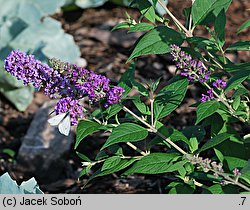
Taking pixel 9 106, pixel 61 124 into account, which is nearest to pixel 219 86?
pixel 61 124

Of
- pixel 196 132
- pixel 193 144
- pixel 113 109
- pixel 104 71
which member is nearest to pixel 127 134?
pixel 113 109

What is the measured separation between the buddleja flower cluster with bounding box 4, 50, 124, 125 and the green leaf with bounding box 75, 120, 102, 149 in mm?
65

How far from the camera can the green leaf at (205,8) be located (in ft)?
7.68

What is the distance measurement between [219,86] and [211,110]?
0.10 meters

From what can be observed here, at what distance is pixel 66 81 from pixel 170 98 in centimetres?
41

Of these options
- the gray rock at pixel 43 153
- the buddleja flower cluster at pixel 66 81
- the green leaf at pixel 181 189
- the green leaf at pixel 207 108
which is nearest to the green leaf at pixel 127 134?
the buddleja flower cluster at pixel 66 81

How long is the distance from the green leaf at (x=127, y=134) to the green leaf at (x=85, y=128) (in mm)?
99

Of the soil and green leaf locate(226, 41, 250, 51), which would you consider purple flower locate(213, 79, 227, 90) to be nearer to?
green leaf locate(226, 41, 250, 51)

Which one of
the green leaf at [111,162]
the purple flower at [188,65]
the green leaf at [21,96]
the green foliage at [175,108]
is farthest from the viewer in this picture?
the green leaf at [21,96]

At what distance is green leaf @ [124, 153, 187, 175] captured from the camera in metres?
2.19

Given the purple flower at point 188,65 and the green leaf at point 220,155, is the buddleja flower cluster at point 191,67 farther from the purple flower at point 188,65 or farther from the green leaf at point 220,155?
Result: the green leaf at point 220,155

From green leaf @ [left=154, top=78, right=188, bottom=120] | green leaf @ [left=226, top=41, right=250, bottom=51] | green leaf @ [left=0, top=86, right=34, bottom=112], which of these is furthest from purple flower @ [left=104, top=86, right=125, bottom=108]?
green leaf @ [left=0, top=86, right=34, bottom=112]

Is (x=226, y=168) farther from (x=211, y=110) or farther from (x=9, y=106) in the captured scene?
(x=9, y=106)

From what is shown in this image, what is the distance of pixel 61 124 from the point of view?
218 centimetres
